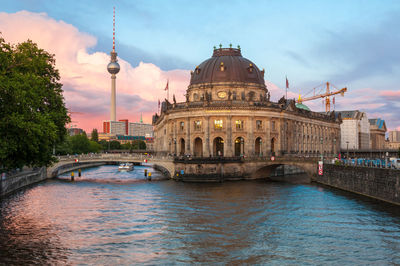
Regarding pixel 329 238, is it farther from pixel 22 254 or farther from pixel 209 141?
pixel 209 141

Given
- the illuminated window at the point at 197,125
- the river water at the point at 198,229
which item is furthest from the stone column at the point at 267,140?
the river water at the point at 198,229

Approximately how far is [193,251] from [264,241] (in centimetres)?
601

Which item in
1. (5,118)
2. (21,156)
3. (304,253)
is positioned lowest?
(304,253)

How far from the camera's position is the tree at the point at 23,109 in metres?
36.1

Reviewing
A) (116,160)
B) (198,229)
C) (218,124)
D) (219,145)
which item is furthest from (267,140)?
(198,229)

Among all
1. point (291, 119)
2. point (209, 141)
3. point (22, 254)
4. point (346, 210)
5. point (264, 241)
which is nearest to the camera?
point (22, 254)

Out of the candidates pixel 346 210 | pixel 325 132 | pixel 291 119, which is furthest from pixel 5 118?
pixel 325 132

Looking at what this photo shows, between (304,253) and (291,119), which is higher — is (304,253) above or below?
below

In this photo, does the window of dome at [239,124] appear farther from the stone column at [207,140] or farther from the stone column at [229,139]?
the stone column at [207,140]

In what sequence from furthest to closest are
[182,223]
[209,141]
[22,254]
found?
[209,141]
[182,223]
[22,254]

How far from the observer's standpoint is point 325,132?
409ft

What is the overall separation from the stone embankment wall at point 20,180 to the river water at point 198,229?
1848 mm

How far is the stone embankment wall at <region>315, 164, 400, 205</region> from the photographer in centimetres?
4253

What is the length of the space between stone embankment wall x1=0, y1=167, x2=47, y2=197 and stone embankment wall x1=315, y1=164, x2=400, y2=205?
47.4 metres
